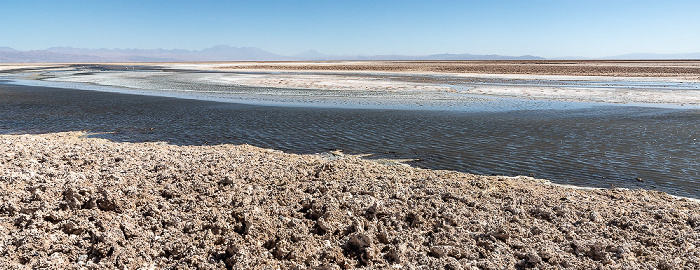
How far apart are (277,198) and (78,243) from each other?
229 cm

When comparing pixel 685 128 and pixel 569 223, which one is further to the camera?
pixel 685 128

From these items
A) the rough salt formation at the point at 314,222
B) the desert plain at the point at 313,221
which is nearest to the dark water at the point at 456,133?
the desert plain at the point at 313,221

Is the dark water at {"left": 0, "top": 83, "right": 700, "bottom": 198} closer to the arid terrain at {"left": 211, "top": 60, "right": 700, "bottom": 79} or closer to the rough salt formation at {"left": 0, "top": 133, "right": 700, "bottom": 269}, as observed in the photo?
the rough salt formation at {"left": 0, "top": 133, "right": 700, "bottom": 269}

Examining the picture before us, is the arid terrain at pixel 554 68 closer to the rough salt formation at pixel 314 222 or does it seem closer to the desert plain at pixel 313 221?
the desert plain at pixel 313 221

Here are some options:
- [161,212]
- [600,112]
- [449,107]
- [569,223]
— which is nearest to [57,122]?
[161,212]

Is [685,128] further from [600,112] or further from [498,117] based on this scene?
[498,117]

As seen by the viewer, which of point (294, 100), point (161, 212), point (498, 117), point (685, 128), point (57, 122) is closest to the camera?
point (161, 212)

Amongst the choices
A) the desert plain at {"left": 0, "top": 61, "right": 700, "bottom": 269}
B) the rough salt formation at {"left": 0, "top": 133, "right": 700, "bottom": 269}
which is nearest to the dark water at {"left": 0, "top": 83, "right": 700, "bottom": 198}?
the desert plain at {"left": 0, "top": 61, "right": 700, "bottom": 269}

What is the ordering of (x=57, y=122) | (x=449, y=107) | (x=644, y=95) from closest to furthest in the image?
(x=57, y=122) → (x=449, y=107) → (x=644, y=95)

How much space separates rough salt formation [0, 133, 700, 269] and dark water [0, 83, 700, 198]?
79.3 inches

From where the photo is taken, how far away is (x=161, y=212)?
5.55 metres

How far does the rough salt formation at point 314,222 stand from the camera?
4777 millimetres

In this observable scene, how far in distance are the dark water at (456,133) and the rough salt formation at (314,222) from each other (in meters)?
2.01

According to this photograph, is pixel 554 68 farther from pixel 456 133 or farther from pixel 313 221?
pixel 313 221
